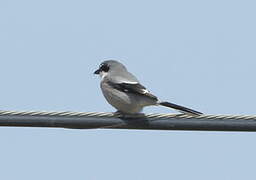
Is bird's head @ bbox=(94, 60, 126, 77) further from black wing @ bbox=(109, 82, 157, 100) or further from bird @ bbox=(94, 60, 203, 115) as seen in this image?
black wing @ bbox=(109, 82, 157, 100)

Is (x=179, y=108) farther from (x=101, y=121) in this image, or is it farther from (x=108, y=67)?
(x=108, y=67)

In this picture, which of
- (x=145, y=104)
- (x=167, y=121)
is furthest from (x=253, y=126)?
(x=145, y=104)

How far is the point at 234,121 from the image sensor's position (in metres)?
6.40

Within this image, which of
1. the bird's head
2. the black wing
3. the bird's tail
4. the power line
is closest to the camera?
the power line

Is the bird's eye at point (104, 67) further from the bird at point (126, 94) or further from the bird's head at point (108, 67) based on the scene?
the bird at point (126, 94)

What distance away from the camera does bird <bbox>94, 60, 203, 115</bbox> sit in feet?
26.6

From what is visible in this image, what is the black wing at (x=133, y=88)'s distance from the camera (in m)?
8.07

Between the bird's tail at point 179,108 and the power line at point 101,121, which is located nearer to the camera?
the power line at point 101,121

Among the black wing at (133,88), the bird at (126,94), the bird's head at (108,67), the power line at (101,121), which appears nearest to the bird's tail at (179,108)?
the bird at (126,94)

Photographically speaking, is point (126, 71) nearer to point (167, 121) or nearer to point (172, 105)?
point (172, 105)

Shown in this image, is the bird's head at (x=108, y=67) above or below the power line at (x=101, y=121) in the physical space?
above

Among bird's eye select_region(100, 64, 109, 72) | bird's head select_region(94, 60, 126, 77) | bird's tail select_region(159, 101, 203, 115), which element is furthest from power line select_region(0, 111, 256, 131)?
bird's eye select_region(100, 64, 109, 72)

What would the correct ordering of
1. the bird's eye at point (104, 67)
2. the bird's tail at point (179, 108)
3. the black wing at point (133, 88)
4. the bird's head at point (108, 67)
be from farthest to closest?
1. the bird's eye at point (104, 67)
2. the bird's head at point (108, 67)
3. the black wing at point (133, 88)
4. the bird's tail at point (179, 108)

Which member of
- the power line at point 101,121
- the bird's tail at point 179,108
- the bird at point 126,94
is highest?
the bird at point 126,94
